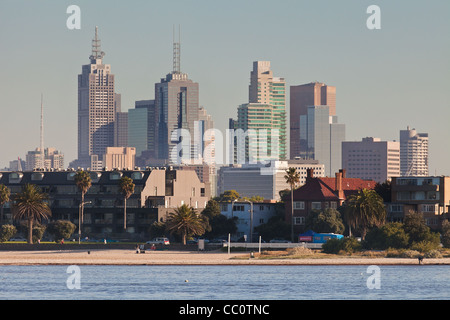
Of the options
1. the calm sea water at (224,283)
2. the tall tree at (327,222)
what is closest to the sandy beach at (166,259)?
the calm sea water at (224,283)

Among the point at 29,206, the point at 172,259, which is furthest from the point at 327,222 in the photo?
the point at 29,206

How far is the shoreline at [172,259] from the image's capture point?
499 feet

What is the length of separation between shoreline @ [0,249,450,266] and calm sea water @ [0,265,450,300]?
4.47 metres

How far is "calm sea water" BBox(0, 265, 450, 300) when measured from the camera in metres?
103

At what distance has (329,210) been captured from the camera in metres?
189

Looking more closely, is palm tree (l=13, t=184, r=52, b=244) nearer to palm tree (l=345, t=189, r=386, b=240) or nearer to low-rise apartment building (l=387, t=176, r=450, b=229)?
palm tree (l=345, t=189, r=386, b=240)

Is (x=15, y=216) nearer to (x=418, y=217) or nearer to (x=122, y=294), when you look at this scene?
(x=418, y=217)

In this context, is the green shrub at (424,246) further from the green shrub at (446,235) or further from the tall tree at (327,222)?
the tall tree at (327,222)

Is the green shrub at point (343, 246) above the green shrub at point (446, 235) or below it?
below

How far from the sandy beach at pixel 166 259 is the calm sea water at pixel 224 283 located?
183 inches

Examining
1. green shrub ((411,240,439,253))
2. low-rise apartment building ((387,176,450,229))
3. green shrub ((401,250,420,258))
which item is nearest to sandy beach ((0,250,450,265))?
green shrub ((401,250,420,258))

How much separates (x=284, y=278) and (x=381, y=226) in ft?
149

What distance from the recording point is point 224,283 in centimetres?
11800
